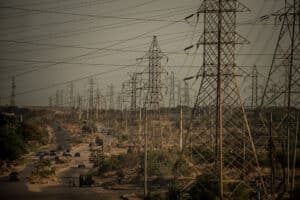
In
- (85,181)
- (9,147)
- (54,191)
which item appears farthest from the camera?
(9,147)

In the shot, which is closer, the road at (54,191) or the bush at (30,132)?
the road at (54,191)

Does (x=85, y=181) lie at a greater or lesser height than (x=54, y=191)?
greater

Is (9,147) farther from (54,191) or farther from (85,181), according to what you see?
(54,191)

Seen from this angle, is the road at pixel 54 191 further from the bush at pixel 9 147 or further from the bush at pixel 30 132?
the bush at pixel 30 132

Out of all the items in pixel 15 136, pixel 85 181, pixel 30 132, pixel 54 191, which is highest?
pixel 15 136

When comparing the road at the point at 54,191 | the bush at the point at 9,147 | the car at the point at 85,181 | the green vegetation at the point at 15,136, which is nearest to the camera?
the road at the point at 54,191

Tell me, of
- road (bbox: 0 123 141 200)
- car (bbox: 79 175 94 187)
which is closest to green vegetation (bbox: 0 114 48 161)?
road (bbox: 0 123 141 200)

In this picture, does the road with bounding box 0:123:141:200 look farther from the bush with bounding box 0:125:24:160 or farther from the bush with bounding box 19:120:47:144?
the bush with bounding box 19:120:47:144

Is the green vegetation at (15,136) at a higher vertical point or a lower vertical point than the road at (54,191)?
higher

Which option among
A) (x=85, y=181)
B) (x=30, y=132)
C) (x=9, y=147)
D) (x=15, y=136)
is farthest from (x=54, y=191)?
(x=30, y=132)

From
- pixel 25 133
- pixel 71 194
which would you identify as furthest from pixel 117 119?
pixel 71 194

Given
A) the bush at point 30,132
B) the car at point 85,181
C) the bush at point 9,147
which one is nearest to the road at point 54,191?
the car at point 85,181

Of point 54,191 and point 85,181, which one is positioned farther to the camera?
point 85,181

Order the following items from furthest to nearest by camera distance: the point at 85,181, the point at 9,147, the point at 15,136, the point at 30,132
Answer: the point at 30,132 < the point at 15,136 < the point at 9,147 < the point at 85,181
